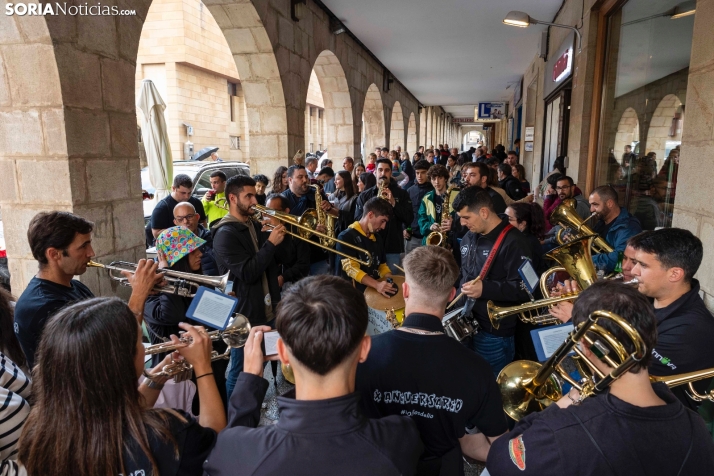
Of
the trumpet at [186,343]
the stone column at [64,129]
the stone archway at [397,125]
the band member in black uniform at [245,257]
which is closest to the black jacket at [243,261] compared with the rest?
the band member in black uniform at [245,257]

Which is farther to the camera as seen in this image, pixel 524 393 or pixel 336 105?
pixel 336 105

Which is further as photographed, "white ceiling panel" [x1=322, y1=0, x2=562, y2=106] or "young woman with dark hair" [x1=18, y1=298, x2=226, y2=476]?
"white ceiling panel" [x1=322, y1=0, x2=562, y2=106]

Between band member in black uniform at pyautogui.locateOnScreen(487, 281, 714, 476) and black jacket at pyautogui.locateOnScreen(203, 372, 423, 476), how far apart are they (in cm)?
37

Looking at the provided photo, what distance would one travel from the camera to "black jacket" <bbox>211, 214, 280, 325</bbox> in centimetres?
324

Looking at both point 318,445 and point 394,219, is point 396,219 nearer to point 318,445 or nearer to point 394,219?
point 394,219

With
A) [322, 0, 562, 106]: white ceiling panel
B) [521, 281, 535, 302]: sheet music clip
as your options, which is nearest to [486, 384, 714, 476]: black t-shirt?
[521, 281, 535, 302]: sheet music clip

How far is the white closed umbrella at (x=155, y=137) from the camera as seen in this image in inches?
241

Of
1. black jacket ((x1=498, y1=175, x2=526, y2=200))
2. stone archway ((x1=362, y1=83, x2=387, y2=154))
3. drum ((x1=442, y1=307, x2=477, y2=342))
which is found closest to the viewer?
drum ((x1=442, y1=307, x2=477, y2=342))

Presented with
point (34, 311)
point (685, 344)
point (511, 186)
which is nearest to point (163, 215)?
point (34, 311)

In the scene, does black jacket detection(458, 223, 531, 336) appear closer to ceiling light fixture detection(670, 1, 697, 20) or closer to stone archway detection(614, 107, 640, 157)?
ceiling light fixture detection(670, 1, 697, 20)

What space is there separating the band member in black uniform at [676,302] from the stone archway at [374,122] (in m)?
12.5

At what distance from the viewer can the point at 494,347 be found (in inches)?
125

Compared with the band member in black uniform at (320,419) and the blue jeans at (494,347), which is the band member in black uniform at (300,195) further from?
the band member in black uniform at (320,419)

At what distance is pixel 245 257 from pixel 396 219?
251 cm
